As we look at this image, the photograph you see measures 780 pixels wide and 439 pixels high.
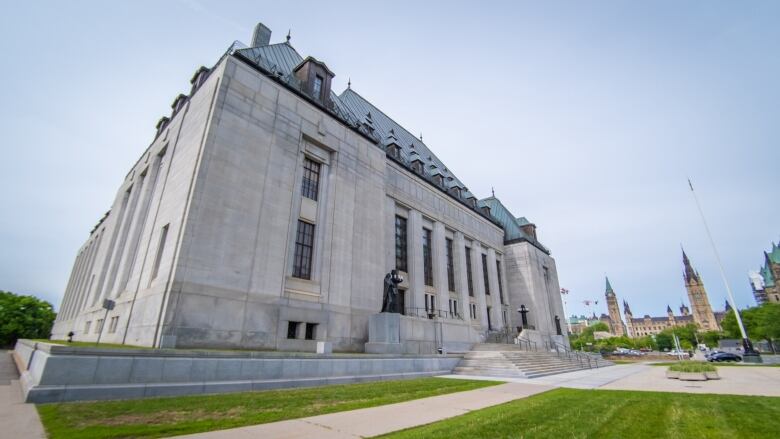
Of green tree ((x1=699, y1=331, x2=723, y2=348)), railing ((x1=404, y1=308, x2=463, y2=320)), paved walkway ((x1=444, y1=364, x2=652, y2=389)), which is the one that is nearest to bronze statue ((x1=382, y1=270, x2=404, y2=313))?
paved walkway ((x1=444, y1=364, x2=652, y2=389))

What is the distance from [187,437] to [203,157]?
46.9 ft

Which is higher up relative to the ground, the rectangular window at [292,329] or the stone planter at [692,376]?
the rectangular window at [292,329]

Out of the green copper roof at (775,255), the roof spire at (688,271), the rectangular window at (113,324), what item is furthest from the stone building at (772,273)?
the rectangular window at (113,324)

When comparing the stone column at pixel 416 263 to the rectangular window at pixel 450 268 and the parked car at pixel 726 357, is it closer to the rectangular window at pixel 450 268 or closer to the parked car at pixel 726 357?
the rectangular window at pixel 450 268

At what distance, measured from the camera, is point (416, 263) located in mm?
29562

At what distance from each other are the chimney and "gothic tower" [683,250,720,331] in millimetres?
208346

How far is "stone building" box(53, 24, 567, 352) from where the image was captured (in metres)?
15.5

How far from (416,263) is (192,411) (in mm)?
22983

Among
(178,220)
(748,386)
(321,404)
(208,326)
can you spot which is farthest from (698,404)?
(178,220)

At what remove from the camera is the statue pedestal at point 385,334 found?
1947cm

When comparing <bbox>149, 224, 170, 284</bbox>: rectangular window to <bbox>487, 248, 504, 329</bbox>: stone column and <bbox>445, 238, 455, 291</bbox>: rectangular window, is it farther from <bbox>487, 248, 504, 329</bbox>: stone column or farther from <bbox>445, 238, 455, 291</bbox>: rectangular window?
<bbox>487, 248, 504, 329</bbox>: stone column

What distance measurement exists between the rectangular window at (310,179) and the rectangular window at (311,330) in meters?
7.98

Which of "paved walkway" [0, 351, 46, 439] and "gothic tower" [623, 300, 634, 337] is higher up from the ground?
"gothic tower" [623, 300, 634, 337]

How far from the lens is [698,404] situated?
8.95 meters
